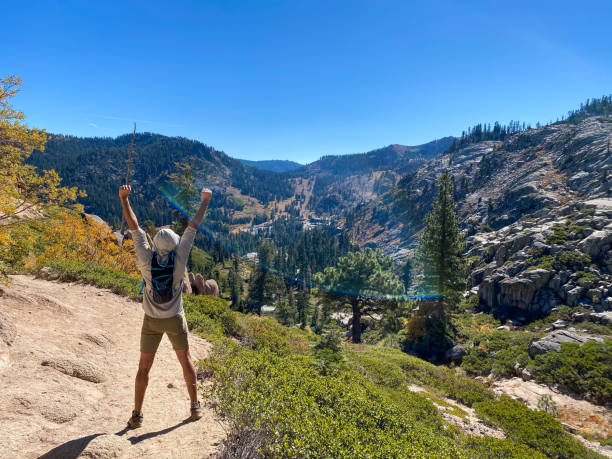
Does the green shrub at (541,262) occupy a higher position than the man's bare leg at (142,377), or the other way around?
the man's bare leg at (142,377)

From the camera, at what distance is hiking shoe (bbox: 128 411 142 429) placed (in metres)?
3.78

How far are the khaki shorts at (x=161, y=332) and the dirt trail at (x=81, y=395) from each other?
1020 mm

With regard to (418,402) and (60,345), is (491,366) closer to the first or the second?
(418,402)

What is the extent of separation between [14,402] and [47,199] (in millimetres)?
5172

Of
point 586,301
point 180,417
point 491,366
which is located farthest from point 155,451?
point 586,301

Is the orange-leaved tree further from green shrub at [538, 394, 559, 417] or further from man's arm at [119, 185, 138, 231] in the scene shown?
green shrub at [538, 394, 559, 417]

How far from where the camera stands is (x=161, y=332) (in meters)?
3.73

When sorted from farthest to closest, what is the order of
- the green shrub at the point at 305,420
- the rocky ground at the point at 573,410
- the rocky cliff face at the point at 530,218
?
the rocky cliff face at the point at 530,218 → the rocky ground at the point at 573,410 → the green shrub at the point at 305,420

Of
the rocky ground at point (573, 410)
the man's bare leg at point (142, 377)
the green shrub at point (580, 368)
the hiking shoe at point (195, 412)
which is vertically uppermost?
the man's bare leg at point (142, 377)

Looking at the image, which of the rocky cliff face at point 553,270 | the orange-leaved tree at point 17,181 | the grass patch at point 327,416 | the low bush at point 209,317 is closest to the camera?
the grass patch at point 327,416

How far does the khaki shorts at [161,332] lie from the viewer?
366 cm

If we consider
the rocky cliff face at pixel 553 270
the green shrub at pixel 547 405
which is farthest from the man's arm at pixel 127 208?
the rocky cliff face at pixel 553 270

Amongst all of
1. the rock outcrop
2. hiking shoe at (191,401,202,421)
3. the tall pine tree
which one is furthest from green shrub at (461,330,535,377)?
the rock outcrop

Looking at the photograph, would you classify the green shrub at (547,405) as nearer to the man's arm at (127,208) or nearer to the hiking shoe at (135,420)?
the hiking shoe at (135,420)
